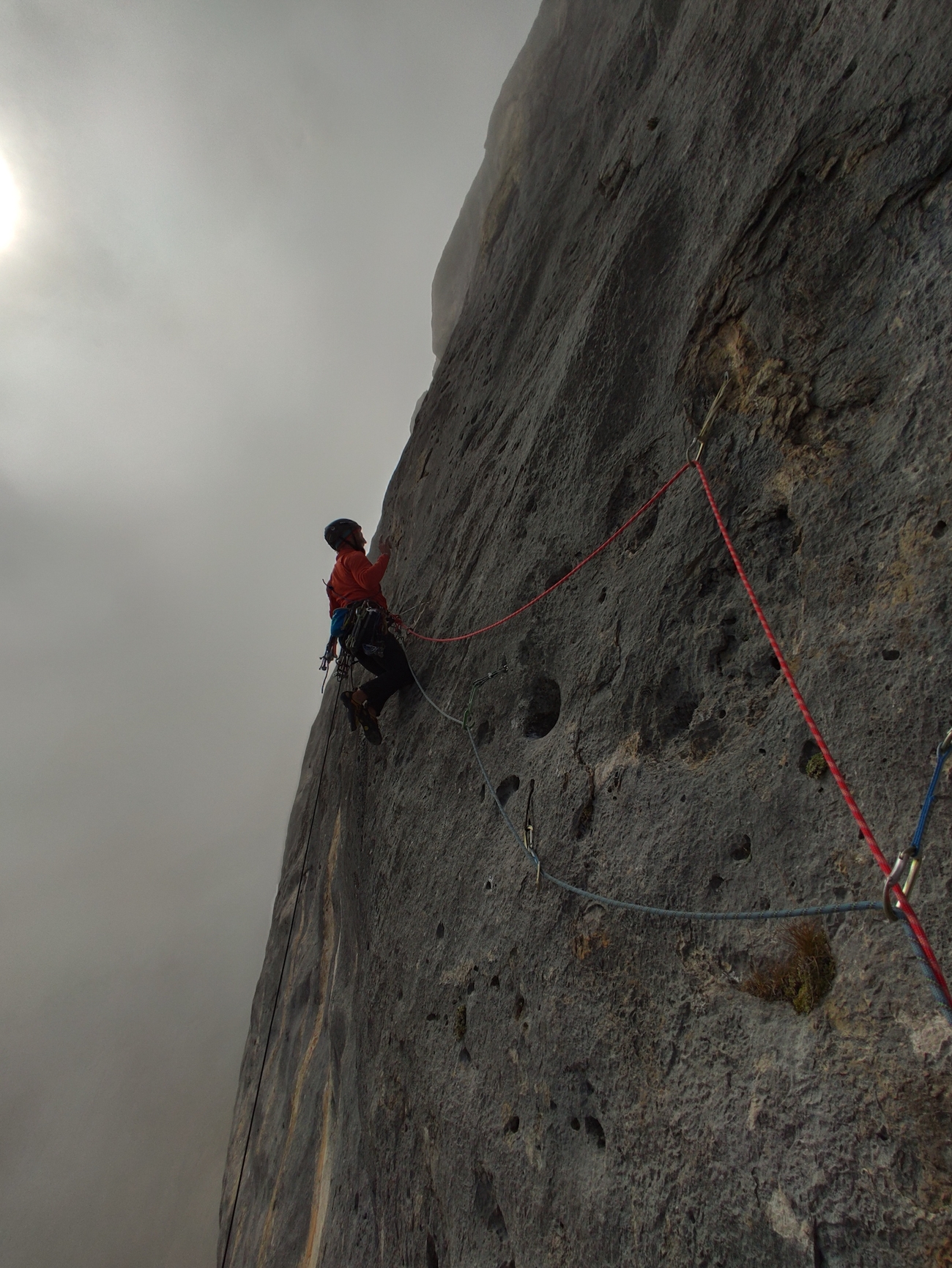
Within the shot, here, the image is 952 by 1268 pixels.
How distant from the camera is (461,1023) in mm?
3484

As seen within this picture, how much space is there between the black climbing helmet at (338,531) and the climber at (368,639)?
0.23m

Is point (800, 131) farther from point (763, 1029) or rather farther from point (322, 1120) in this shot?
point (322, 1120)

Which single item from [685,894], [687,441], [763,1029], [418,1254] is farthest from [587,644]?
[418,1254]

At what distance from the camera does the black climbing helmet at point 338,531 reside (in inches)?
233

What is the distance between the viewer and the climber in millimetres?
5301

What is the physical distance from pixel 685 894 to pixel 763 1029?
1.60 feet

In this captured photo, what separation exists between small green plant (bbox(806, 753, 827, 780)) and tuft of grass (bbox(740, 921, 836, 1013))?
0.45 metres

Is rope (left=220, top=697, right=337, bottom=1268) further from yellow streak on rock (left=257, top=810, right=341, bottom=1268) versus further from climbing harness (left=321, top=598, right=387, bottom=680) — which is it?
climbing harness (left=321, top=598, right=387, bottom=680)

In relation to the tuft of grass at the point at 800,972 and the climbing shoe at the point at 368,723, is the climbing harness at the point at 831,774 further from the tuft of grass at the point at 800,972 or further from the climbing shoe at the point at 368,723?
the climbing shoe at the point at 368,723

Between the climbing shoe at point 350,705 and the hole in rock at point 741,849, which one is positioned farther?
the climbing shoe at point 350,705

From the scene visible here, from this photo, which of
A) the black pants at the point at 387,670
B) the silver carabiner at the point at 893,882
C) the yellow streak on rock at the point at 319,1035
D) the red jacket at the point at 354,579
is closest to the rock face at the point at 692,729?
the black pants at the point at 387,670

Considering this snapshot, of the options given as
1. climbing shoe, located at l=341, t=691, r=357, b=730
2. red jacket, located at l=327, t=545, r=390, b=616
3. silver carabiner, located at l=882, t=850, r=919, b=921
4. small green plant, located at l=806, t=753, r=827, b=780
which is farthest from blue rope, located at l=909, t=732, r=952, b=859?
red jacket, located at l=327, t=545, r=390, b=616

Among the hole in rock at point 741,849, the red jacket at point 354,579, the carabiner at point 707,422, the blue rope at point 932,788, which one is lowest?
the blue rope at point 932,788

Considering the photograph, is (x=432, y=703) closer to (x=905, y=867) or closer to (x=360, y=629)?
(x=360, y=629)
